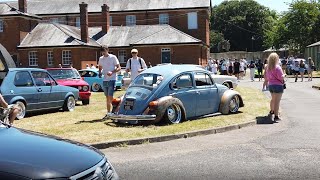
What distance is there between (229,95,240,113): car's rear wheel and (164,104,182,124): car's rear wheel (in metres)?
2.30

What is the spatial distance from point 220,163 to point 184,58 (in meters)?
41.3

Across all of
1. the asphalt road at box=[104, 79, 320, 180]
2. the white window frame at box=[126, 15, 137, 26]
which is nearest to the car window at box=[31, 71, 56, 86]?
the asphalt road at box=[104, 79, 320, 180]

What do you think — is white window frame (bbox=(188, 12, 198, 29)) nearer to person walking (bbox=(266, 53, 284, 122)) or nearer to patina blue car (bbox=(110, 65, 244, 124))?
patina blue car (bbox=(110, 65, 244, 124))

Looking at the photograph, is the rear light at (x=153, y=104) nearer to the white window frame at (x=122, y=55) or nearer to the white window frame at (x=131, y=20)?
the white window frame at (x=122, y=55)

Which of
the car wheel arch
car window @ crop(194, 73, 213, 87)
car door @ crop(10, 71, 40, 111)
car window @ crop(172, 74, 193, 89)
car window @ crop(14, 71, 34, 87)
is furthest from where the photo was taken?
car window @ crop(14, 71, 34, 87)

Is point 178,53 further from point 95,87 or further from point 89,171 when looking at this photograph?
point 89,171

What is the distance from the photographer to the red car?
1884 centimetres

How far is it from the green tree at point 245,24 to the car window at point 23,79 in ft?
325

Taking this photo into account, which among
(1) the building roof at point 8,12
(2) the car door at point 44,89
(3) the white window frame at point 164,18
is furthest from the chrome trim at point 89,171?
(3) the white window frame at point 164,18

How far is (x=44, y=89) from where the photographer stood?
49.4 feet

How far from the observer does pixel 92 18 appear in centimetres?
6106

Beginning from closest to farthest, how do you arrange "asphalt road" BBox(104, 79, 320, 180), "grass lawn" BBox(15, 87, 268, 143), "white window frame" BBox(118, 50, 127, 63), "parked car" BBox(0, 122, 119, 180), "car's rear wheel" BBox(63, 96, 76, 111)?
"parked car" BBox(0, 122, 119, 180), "asphalt road" BBox(104, 79, 320, 180), "grass lawn" BBox(15, 87, 268, 143), "car's rear wheel" BBox(63, 96, 76, 111), "white window frame" BBox(118, 50, 127, 63)

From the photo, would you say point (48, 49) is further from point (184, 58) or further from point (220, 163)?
point (220, 163)

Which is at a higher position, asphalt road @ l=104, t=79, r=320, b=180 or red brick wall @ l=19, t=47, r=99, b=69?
red brick wall @ l=19, t=47, r=99, b=69
